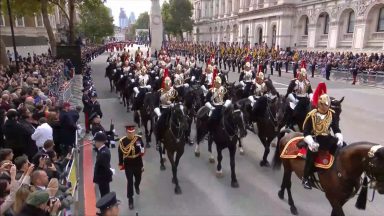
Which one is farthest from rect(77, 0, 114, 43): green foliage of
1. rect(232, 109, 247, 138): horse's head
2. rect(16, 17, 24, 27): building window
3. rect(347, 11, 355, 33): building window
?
rect(232, 109, 247, 138): horse's head

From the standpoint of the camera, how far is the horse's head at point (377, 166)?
4.37 meters

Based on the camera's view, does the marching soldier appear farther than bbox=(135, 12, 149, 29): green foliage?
No

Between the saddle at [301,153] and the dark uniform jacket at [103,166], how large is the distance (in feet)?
11.7

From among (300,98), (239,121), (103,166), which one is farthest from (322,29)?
(103,166)

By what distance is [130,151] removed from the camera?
20.8 ft

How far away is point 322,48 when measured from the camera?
3491cm

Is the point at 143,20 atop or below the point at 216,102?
atop

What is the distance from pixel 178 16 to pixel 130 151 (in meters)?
74.3

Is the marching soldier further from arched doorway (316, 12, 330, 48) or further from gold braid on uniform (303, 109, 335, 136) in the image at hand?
arched doorway (316, 12, 330, 48)

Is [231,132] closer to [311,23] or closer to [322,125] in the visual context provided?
[322,125]

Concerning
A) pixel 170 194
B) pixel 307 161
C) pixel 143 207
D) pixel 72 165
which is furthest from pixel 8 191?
pixel 307 161

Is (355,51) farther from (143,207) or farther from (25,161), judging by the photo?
(25,161)

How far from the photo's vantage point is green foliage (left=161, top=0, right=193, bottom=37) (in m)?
76.2

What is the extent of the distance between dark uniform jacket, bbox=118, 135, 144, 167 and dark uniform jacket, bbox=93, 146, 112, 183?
36 cm
